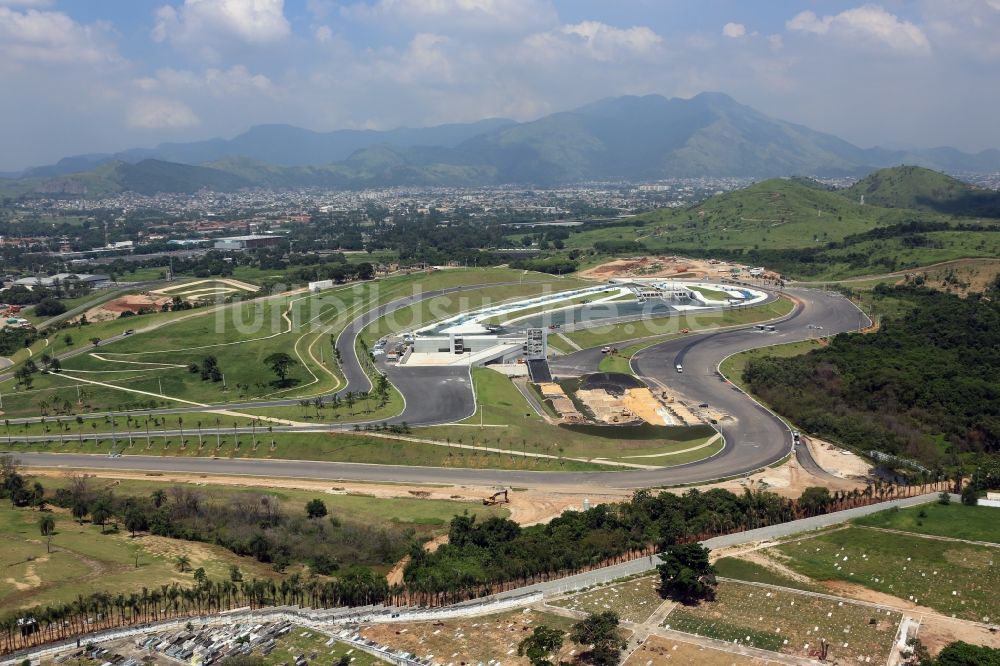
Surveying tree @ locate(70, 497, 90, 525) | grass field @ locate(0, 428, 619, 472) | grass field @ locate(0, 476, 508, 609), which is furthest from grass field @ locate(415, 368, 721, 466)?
tree @ locate(70, 497, 90, 525)

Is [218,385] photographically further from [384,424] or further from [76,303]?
[76,303]

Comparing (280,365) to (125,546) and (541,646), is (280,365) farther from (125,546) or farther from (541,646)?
(541,646)

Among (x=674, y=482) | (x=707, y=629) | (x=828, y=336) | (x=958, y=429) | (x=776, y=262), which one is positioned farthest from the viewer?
(x=776, y=262)

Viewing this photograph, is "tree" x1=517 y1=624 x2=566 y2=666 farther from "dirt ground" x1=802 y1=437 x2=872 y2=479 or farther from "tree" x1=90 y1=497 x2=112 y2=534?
"dirt ground" x1=802 y1=437 x2=872 y2=479

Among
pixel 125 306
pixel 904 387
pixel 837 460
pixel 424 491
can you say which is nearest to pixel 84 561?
pixel 424 491

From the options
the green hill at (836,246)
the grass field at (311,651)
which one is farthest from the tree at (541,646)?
the green hill at (836,246)

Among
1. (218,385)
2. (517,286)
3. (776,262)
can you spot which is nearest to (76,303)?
(218,385)
